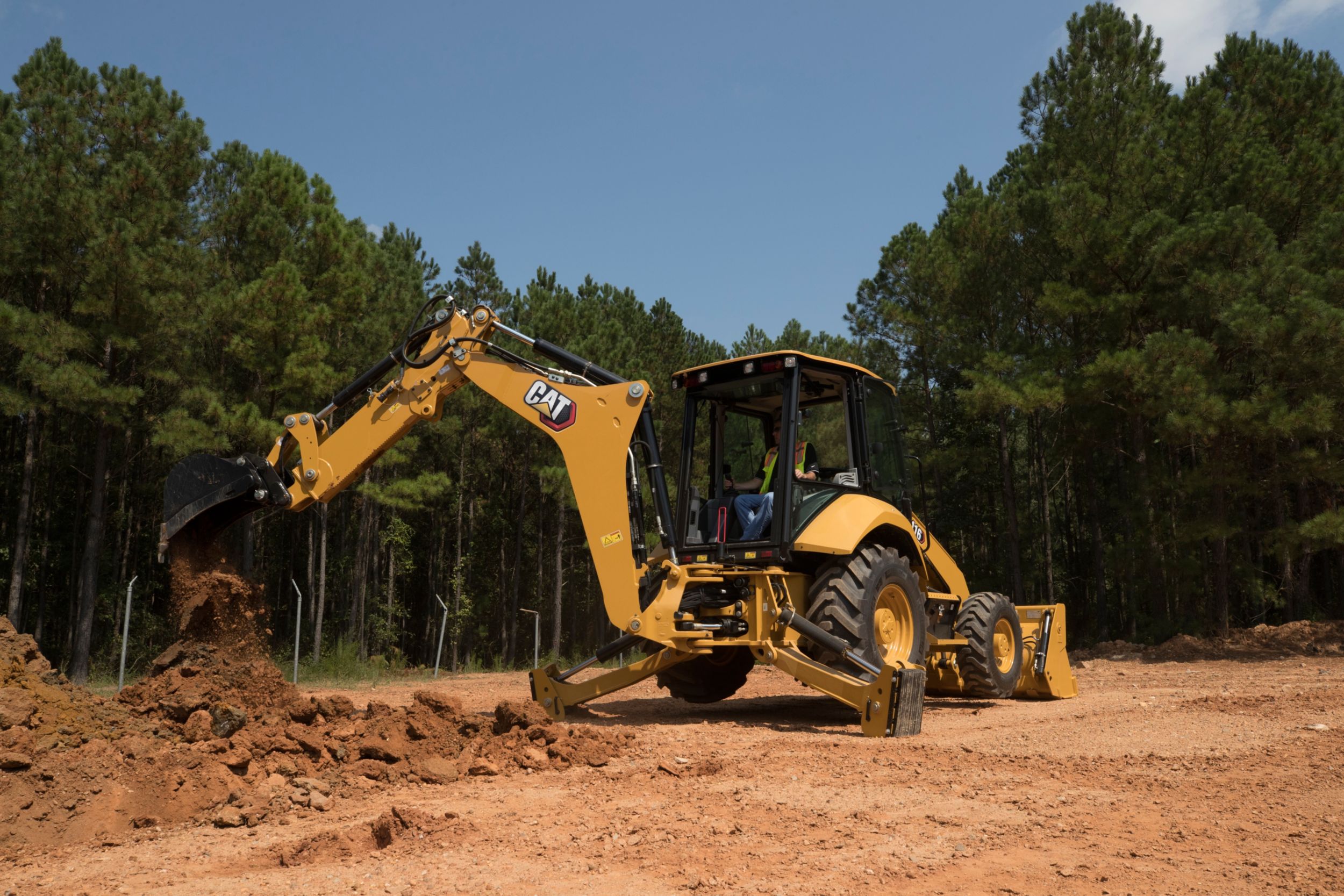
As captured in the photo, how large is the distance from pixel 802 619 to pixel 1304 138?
1612cm

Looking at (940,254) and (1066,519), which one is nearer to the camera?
(940,254)

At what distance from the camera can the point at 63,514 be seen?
26062mm

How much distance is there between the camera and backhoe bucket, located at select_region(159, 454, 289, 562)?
7281 mm

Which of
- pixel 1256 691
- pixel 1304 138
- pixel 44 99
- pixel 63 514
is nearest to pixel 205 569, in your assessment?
pixel 1256 691

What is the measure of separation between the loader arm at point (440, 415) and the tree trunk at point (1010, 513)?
59.5 feet

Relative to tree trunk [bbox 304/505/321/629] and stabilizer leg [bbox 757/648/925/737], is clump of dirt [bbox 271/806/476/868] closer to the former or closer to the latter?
stabilizer leg [bbox 757/648/925/737]

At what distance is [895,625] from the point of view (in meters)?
8.31

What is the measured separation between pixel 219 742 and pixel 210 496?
2084 millimetres

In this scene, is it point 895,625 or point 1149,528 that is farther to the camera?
point 1149,528

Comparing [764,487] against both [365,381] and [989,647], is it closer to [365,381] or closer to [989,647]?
[989,647]

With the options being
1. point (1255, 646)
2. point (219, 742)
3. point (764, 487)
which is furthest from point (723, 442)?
point (1255, 646)

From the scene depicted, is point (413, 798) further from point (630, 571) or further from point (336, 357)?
point (336, 357)

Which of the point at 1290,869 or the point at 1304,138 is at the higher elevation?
the point at 1304,138

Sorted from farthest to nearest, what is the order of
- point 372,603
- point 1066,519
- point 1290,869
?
point 1066,519, point 372,603, point 1290,869
